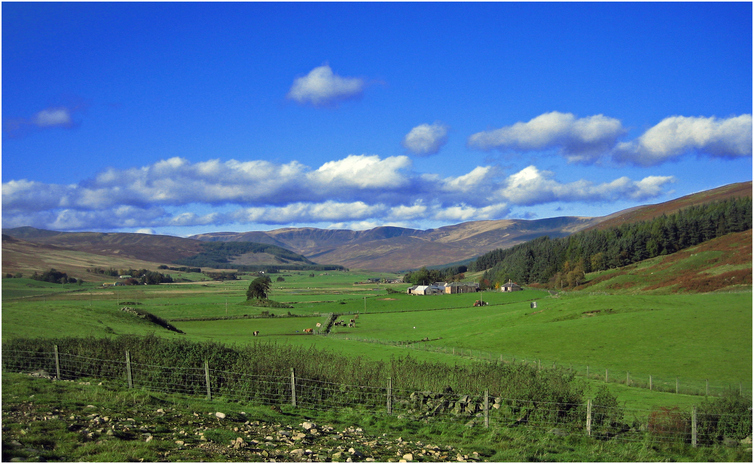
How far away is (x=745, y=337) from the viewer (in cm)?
4259

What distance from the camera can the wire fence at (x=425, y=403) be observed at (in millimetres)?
16375

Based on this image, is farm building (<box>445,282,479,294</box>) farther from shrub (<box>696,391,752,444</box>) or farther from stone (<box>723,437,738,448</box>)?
stone (<box>723,437,738,448</box>)

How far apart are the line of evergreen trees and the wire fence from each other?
12467 cm

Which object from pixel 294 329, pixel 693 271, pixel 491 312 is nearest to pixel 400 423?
pixel 294 329

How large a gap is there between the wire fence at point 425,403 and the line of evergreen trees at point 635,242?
409ft

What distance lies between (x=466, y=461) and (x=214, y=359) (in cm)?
1355

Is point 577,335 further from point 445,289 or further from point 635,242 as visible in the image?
point 635,242

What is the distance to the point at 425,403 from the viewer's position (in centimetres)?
1869

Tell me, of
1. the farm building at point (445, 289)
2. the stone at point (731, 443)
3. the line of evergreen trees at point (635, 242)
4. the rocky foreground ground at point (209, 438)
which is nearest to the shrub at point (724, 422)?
the stone at point (731, 443)

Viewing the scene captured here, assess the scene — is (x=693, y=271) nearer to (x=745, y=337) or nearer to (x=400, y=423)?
(x=745, y=337)

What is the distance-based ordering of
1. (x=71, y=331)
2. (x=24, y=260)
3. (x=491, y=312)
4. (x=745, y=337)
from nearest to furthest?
(x=71, y=331)
(x=745, y=337)
(x=491, y=312)
(x=24, y=260)

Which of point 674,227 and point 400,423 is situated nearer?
point 400,423

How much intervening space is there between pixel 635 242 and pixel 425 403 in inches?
5982

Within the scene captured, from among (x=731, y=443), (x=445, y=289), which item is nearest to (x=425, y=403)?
(x=731, y=443)
